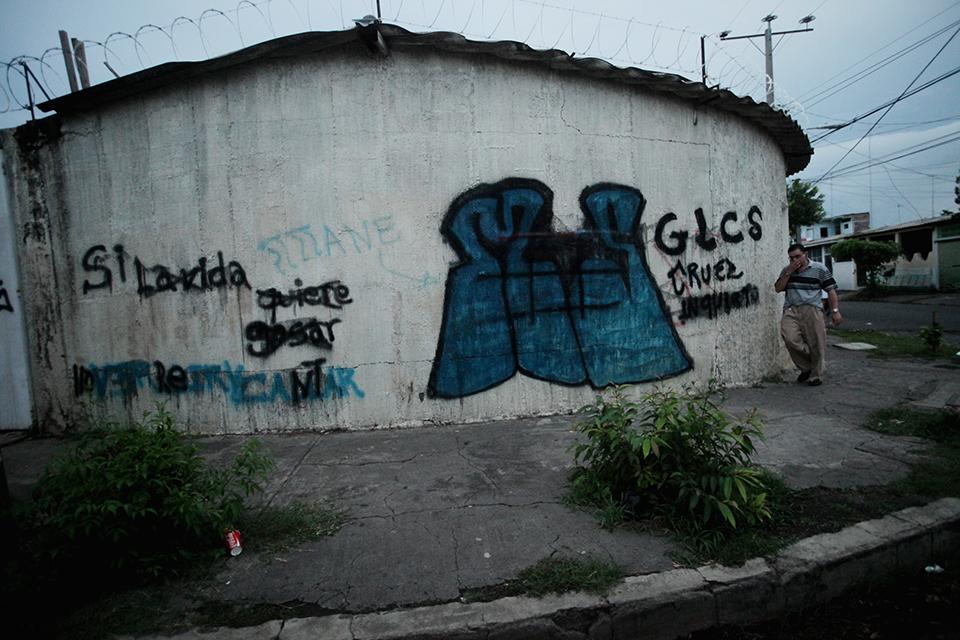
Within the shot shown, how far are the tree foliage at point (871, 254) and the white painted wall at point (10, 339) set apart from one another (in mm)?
27107

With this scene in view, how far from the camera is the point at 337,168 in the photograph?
4723 millimetres

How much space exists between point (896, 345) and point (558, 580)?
31.7 ft

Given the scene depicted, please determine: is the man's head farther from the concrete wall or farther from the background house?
the background house

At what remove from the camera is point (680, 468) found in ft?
9.11

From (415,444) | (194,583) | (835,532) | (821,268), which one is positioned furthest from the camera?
(821,268)

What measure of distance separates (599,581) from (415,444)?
7.81 feet

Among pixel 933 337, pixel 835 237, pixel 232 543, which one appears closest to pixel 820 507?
pixel 232 543

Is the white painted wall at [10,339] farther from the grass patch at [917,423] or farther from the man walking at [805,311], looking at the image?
the man walking at [805,311]

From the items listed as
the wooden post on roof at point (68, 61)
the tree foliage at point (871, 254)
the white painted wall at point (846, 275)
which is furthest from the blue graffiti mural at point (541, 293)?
the white painted wall at point (846, 275)

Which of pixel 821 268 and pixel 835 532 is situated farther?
pixel 821 268

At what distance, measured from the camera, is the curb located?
2.12 meters

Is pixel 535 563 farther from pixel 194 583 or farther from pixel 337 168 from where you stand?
pixel 337 168

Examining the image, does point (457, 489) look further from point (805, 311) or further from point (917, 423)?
point (805, 311)

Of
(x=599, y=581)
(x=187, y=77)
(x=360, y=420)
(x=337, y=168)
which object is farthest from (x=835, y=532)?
(x=187, y=77)
